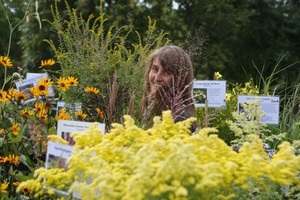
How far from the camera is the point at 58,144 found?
2.22m

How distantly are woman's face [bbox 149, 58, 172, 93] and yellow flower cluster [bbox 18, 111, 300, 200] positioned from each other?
111cm

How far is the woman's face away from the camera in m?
3.26

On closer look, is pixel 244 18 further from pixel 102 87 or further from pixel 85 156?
pixel 85 156

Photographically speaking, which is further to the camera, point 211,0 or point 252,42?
point 252,42

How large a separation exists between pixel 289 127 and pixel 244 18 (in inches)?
421

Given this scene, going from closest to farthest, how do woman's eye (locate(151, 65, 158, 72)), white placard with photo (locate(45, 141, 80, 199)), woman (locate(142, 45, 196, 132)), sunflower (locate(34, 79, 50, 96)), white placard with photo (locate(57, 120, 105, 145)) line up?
white placard with photo (locate(45, 141, 80, 199)) → white placard with photo (locate(57, 120, 105, 145)) → sunflower (locate(34, 79, 50, 96)) → woman (locate(142, 45, 196, 132)) → woman's eye (locate(151, 65, 158, 72))

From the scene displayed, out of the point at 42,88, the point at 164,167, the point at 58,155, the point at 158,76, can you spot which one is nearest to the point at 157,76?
the point at 158,76

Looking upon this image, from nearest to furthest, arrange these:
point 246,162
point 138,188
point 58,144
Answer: point 138,188, point 246,162, point 58,144

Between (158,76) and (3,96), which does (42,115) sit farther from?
(158,76)

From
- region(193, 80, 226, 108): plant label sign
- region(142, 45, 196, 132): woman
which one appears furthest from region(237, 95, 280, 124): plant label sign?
region(142, 45, 196, 132): woman

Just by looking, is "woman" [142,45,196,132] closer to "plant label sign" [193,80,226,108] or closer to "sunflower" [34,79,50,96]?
"plant label sign" [193,80,226,108]

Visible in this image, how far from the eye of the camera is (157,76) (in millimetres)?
3264

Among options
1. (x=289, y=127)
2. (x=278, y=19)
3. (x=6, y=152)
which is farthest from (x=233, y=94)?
(x=278, y=19)

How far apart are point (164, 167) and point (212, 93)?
2359 millimetres
